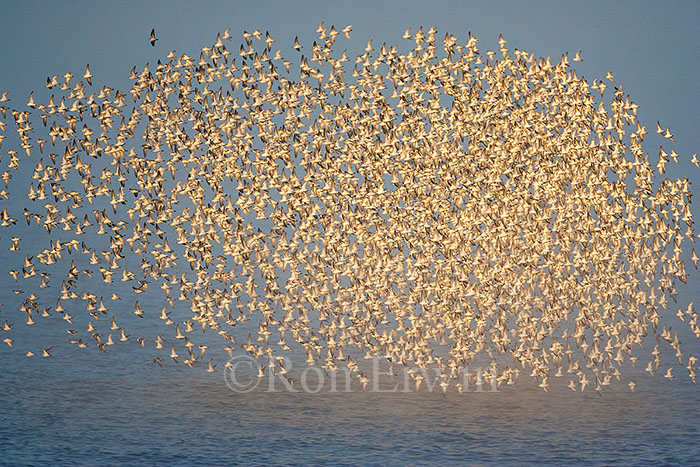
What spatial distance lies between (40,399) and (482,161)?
15.0 m

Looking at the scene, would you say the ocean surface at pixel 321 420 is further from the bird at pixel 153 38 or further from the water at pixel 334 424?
the bird at pixel 153 38

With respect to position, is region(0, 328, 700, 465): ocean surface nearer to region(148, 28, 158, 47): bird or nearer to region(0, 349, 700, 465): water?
region(0, 349, 700, 465): water

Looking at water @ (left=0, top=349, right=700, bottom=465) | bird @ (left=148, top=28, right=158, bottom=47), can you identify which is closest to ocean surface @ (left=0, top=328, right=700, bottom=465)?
water @ (left=0, top=349, right=700, bottom=465)

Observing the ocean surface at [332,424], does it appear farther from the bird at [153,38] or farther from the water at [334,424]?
the bird at [153,38]

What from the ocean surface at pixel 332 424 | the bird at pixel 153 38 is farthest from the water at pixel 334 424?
the bird at pixel 153 38

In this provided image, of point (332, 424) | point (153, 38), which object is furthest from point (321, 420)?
point (153, 38)

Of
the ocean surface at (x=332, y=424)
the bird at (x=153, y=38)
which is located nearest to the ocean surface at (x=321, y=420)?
the ocean surface at (x=332, y=424)

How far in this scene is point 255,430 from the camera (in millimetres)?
26625

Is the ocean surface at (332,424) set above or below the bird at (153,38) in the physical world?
below

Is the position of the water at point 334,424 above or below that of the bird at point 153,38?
below

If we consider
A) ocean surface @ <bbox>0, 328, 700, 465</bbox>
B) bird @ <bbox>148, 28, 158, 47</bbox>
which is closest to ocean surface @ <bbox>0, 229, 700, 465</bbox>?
ocean surface @ <bbox>0, 328, 700, 465</bbox>

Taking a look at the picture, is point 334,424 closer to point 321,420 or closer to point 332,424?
point 332,424

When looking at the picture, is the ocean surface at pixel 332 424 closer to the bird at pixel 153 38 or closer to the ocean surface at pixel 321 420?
the ocean surface at pixel 321 420

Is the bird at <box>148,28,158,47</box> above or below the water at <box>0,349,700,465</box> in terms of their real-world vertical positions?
above
